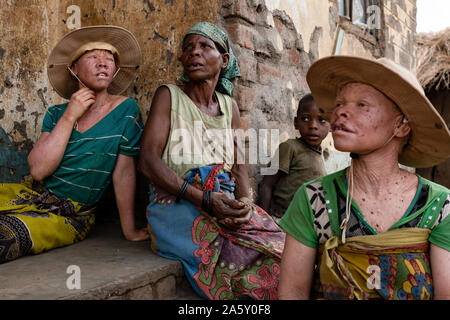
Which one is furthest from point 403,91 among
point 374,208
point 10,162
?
point 10,162

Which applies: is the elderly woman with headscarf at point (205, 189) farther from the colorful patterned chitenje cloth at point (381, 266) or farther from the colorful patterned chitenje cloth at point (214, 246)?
the colorful patterned chitenje cloth at point (381, 266)

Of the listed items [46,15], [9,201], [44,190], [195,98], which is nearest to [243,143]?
[195,98]

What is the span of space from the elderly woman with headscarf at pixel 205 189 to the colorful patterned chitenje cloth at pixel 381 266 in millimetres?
595

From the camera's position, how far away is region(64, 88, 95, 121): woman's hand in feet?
8.28

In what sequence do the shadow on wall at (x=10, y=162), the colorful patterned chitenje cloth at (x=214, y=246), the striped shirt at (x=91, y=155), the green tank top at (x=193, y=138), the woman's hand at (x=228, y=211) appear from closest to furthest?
1. the colorful patterned chitenje cloth at (x=214, y=246)
2. the woman's hand at (x=228, y=211)
3. the green tank top at (x=193, y=138)
4. the striped shirt at (x=91, y=155)
5. the shadow on wall at (x=10, y=162)

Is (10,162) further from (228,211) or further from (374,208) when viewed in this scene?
(374,208)

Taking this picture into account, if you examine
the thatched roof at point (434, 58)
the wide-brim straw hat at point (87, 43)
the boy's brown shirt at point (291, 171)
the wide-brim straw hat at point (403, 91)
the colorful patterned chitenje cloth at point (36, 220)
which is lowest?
the colorful patterned chitenje cloth at point (36, 220)

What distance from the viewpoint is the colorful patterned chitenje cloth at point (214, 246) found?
2.12 meters

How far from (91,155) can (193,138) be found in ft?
A: 2.17

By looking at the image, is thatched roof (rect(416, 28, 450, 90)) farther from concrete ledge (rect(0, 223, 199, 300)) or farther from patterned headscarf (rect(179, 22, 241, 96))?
concrete ledge (rect(0, 223, 199, 300))

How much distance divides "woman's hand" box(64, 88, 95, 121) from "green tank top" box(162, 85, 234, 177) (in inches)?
20.4

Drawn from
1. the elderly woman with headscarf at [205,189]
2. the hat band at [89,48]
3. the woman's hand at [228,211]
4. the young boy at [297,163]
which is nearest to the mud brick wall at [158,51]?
the young boy at [297,163]

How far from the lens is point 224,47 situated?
2.62 meters

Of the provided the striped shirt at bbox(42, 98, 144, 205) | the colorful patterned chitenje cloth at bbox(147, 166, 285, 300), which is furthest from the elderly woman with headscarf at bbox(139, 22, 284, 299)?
the striped shirt at bbox(42, 98, 144, 205)
